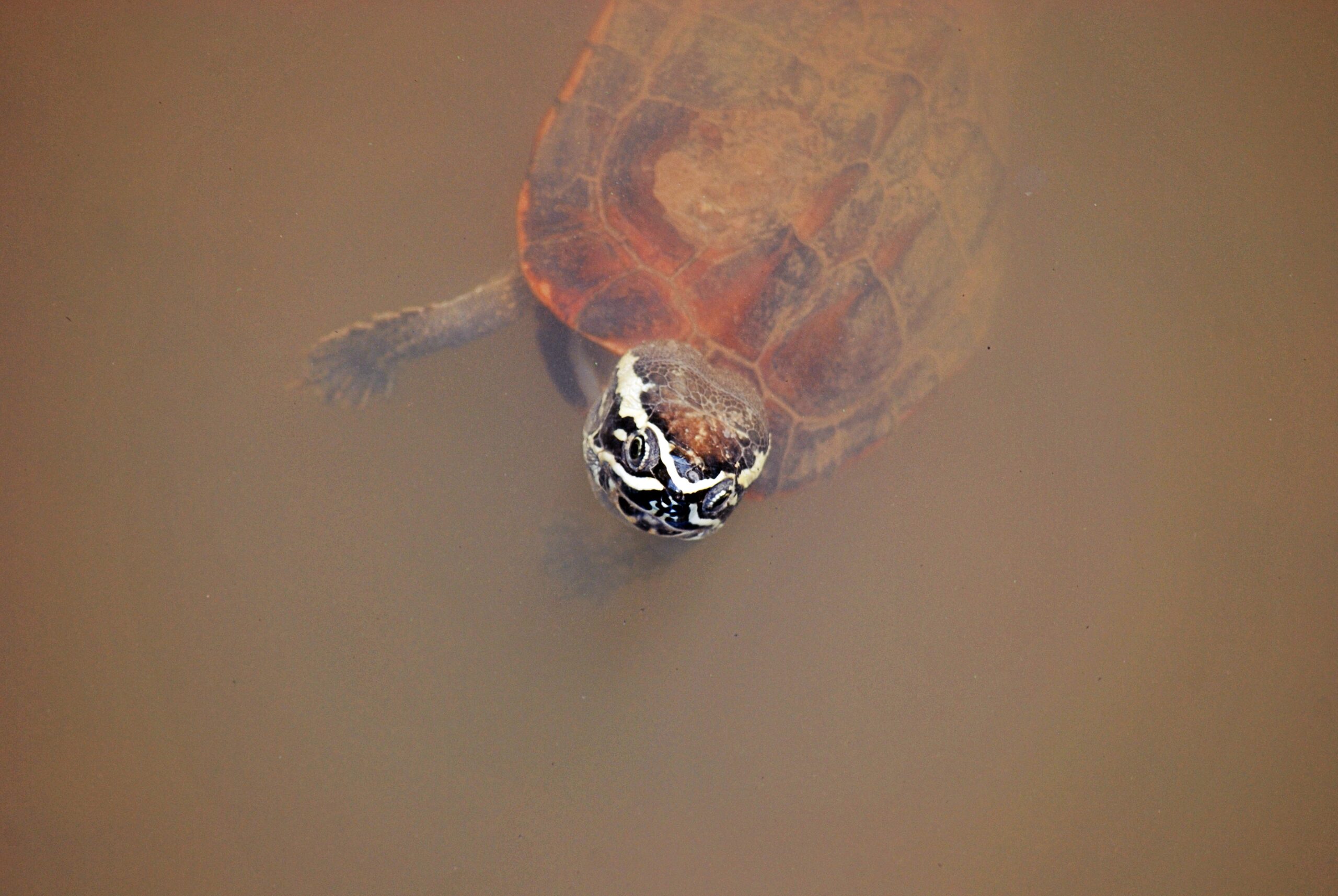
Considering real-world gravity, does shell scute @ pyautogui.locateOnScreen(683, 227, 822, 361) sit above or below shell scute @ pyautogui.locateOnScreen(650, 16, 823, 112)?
below

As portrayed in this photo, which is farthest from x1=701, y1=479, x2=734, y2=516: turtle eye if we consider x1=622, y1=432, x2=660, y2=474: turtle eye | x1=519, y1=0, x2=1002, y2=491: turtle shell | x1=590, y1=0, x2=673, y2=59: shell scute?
x1=590, y1=0, x2=673, y2=59: shell scute

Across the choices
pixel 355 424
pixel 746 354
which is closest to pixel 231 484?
pixel 355 424

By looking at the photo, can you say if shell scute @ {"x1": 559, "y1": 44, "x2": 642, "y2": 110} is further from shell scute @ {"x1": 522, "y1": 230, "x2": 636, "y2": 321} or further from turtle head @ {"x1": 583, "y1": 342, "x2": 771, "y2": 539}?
turtle head @ {"x1": 583, "y1": 342, "x2": 771, "y2": 539}

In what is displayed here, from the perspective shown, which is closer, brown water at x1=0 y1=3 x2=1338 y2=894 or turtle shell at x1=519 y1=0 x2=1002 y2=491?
turtle shell at x1=519 y1=0 x2=1002 y2=491

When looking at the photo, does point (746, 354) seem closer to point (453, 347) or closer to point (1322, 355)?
point (453, 347)

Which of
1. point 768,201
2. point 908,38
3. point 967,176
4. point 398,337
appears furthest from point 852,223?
point 398,337

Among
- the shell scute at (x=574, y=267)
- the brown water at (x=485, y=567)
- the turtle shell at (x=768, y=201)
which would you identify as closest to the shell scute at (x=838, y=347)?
the turtle shell at (x=768, y=201)

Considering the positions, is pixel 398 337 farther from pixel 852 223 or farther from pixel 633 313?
pixel 852 223
